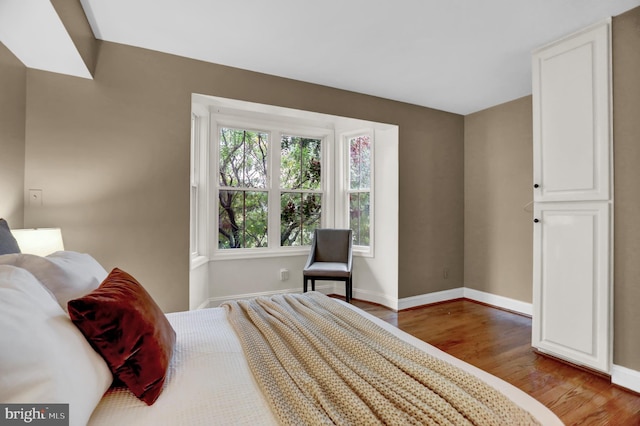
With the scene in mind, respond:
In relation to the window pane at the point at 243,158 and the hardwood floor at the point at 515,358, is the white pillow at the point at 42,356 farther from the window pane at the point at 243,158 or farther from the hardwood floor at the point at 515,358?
the window pane at the point at 243,158

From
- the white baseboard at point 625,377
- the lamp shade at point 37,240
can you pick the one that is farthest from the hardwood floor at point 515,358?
the lamp shade at point 37,240

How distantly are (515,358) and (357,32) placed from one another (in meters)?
2.86

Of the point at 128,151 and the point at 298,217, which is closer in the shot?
the point at 128,151

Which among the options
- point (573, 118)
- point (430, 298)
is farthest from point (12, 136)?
point (430, 298)

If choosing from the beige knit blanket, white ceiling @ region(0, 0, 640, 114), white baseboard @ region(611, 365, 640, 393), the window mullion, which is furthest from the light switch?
white baseboard @ region(611, 365, 640, 393)

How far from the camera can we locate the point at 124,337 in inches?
36.9

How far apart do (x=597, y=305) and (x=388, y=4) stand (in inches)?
99.9

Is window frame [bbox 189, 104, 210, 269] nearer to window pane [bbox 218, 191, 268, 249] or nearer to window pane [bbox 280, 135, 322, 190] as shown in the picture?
window pane [bbox 218, 191, 268, 249]

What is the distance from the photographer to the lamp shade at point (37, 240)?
5.53ft

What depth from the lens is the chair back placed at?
378cm

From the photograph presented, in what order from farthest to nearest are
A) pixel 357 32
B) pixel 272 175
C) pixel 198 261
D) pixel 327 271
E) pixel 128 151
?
pixel 272 175
pixel 327 271
pixel 198 261
pixel 128 151
pixel 357 32

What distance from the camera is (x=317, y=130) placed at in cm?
410

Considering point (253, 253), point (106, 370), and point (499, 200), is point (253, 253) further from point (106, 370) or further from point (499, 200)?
point (499, 200)

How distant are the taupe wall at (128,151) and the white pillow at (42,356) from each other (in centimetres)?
162
